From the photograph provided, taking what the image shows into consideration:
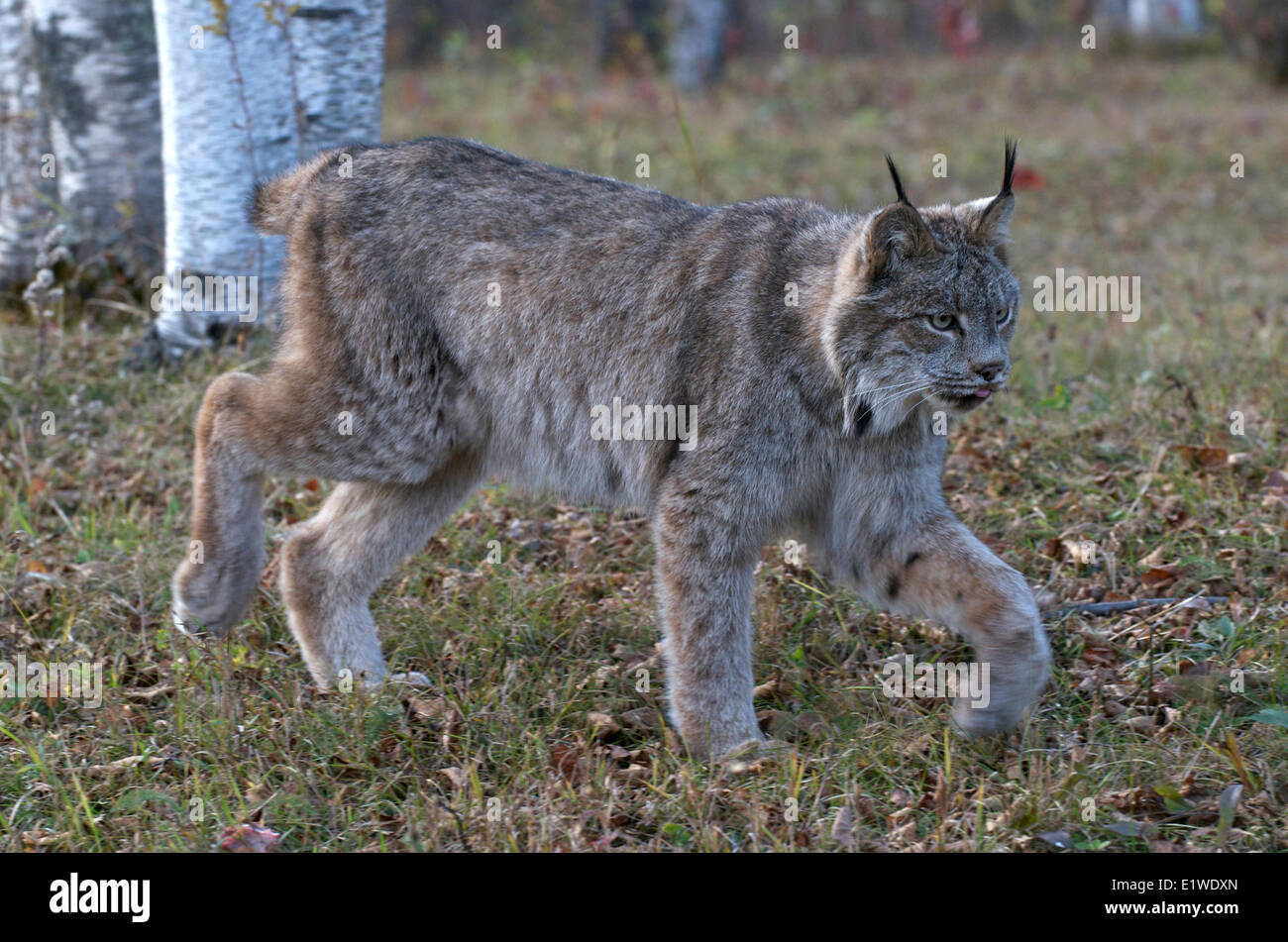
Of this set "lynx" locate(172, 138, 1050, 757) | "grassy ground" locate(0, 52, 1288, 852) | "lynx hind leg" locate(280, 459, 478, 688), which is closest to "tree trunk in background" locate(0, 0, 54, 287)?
"grassy ground" locate(0, 52, 1288, 852)

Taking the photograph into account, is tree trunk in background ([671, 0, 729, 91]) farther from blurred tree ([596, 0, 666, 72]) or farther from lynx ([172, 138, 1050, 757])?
lynx ([172, 138, 1050, 757])

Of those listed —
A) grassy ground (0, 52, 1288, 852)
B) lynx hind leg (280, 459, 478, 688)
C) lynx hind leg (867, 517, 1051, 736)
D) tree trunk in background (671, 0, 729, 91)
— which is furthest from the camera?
tree trunk in background (671, 0, 729, 91)

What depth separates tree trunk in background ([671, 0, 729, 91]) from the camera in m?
15.8

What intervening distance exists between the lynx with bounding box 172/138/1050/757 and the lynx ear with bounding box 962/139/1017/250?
0.01 m

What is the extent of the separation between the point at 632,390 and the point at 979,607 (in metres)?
1.17

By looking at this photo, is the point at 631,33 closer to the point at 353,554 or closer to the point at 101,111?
the point at 101,111

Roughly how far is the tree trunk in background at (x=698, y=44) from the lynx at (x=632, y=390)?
39.8ft

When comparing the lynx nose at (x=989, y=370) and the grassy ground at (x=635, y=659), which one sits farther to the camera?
the lynx nose at (x=989, y=370)

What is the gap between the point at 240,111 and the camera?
5680 millimetres

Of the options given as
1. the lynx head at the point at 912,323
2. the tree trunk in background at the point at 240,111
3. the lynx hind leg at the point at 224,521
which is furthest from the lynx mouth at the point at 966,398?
the tree trunk in background at the point at 240,111

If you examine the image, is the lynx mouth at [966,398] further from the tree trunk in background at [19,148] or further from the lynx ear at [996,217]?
the tree trunk in background at [19,148]

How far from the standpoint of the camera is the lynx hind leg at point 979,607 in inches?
137

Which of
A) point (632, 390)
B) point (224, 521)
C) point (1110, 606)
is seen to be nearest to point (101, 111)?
point (224, 521)
